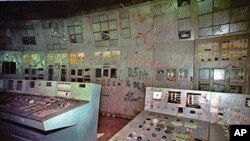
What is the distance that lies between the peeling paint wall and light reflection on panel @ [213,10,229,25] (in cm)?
2

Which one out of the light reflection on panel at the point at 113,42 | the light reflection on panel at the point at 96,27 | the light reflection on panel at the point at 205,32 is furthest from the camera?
the light reflection on panel at the point at 96,27

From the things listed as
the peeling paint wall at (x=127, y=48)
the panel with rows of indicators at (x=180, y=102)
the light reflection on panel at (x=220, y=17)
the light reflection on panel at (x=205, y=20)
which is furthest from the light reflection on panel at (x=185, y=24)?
the panel with rows of indicators at (x=180, y=102)

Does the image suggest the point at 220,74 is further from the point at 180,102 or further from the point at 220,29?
the point at 180,102

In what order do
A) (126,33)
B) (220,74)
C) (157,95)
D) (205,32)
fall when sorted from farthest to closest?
(126,33) → (205,32) → (220,74) → (157,95)

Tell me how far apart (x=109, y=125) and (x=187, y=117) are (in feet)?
7.81

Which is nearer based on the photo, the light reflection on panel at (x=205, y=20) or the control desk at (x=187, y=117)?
the control desk at (x=187, y=117)

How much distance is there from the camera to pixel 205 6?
3.85m

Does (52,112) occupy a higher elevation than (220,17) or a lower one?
lower

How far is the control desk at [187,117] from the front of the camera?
1855 millimetres

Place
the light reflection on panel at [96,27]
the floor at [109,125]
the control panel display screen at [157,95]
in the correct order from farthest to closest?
the light reflection on panel at [96,27]
the floor at [109,125]
the control panel display screen at [157,95]

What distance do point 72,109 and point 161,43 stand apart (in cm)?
288

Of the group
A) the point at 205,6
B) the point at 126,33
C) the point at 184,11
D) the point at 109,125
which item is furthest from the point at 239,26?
the point at 109,125

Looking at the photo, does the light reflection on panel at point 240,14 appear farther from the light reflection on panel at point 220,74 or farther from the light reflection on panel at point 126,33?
the light reflection on panel at point 126,33

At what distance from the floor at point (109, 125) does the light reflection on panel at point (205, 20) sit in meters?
2.75
